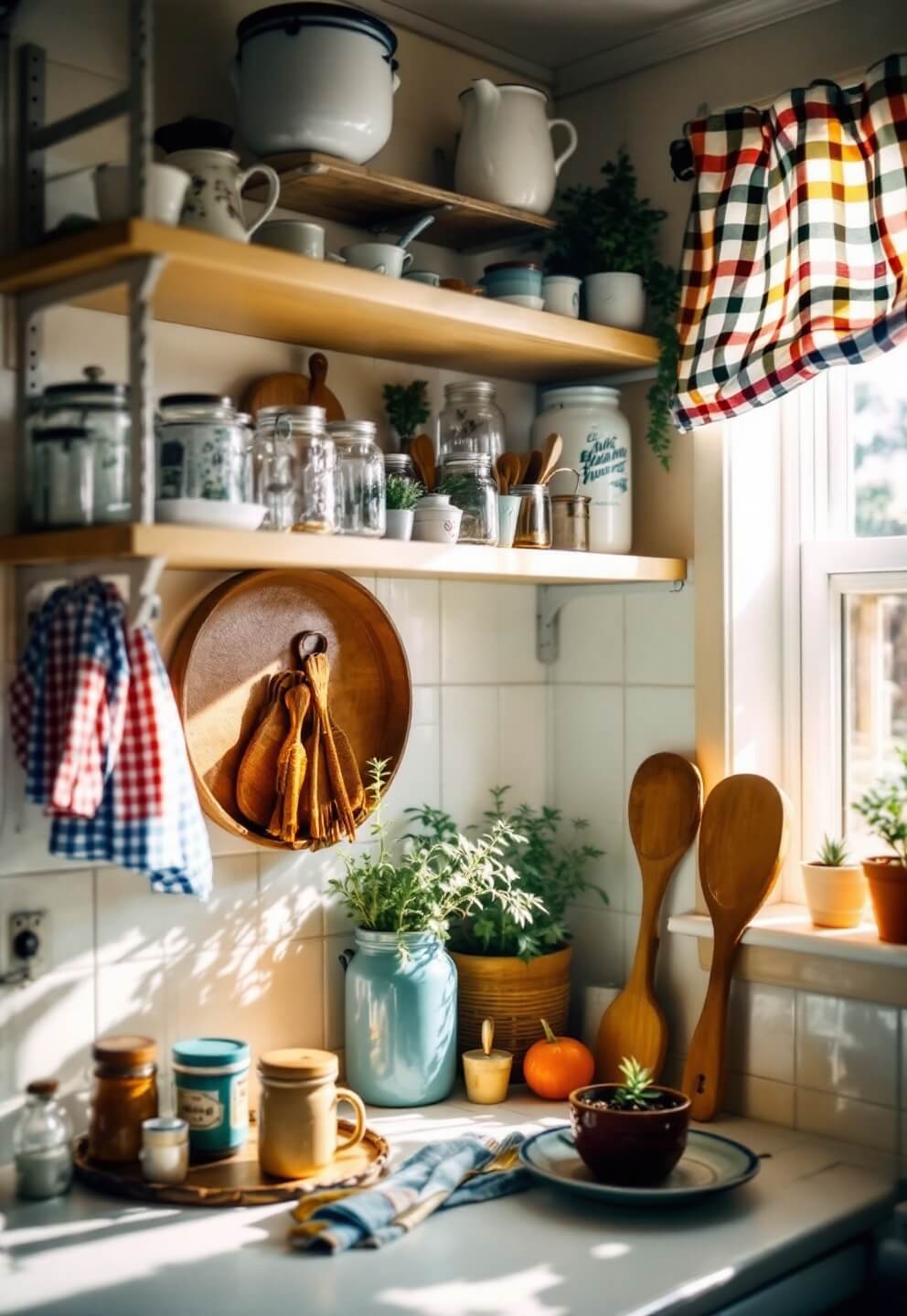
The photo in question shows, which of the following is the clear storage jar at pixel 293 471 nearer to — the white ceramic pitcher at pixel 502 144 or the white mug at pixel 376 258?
the white mug at pixel 376 258

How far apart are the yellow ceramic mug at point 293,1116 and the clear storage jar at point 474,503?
0.73 metres

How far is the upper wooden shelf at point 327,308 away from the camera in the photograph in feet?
4.83

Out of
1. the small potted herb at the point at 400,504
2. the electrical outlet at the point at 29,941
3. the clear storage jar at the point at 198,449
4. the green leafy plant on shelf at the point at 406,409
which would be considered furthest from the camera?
the green leafy plant on shelf at the point at 406,409

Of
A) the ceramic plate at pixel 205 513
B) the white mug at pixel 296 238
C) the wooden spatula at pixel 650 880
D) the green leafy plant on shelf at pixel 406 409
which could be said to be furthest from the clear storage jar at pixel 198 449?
the wooden spatula at pixel 650 880

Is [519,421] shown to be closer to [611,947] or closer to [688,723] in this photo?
[688,723]

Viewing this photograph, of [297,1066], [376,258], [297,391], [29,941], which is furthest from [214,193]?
[297,1066]

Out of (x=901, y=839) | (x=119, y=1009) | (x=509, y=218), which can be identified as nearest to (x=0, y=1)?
(x=509, y=218)

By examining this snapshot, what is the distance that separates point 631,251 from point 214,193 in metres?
0.76

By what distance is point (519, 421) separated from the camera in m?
2.29

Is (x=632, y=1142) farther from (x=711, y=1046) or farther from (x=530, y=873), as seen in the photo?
(x=530, y=873)

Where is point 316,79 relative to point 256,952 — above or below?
above

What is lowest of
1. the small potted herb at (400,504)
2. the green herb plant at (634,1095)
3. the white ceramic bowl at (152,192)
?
the green herb plant at (634,1095)

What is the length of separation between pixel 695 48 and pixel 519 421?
629 mm

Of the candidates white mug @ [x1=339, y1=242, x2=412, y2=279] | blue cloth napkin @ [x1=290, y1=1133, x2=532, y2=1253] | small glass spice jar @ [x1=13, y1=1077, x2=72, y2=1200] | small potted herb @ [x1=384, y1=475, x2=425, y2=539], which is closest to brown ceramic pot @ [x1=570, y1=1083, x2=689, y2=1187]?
blue cloth napkin @ [x1=290, y1=1133, x2=532, y2=1253]
